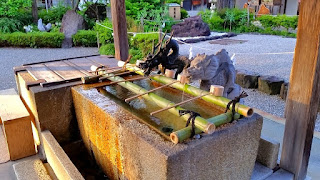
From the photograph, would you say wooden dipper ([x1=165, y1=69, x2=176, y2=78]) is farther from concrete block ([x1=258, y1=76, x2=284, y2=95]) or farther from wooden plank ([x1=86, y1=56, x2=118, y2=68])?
concrete block ([x1=258, y1=76, x2=284, y2=95])

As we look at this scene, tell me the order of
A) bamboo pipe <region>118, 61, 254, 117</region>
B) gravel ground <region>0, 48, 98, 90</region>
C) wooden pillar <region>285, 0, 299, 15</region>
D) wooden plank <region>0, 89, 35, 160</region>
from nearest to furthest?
bamboo pipe <region>118, 61, 254, 117</region> → wooden plank <region>0, 89, 35, 160</region> → gravel ground <region>0, 48, 98, 90</region> → wooden pillar <region>285, 0, 299, 15</region>

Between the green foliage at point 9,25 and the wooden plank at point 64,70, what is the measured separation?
10.3m

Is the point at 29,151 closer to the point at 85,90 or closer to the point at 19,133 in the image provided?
the point at 19,133

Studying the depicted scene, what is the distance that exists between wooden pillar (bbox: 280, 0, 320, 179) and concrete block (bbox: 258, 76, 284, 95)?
304 centimetres

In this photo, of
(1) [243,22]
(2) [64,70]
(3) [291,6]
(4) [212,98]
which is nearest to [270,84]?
(4) [212,98]

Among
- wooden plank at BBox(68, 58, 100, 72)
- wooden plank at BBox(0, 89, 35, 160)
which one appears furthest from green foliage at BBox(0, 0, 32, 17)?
wooden plank at BBox(0, 89, 35, 160)

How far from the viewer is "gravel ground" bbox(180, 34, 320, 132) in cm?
484

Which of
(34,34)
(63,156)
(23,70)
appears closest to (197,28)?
(34,34)

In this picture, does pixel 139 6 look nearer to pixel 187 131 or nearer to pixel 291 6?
pixel 291 6

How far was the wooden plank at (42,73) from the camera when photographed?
9.53ft

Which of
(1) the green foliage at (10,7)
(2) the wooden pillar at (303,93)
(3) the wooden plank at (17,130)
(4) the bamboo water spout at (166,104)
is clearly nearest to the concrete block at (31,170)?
(3) the wooden plank at (17,130)

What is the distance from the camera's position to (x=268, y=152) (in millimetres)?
2248

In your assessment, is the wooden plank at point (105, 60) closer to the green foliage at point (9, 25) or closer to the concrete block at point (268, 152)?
the concrete block at point (268, 152)

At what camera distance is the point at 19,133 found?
2771mm
